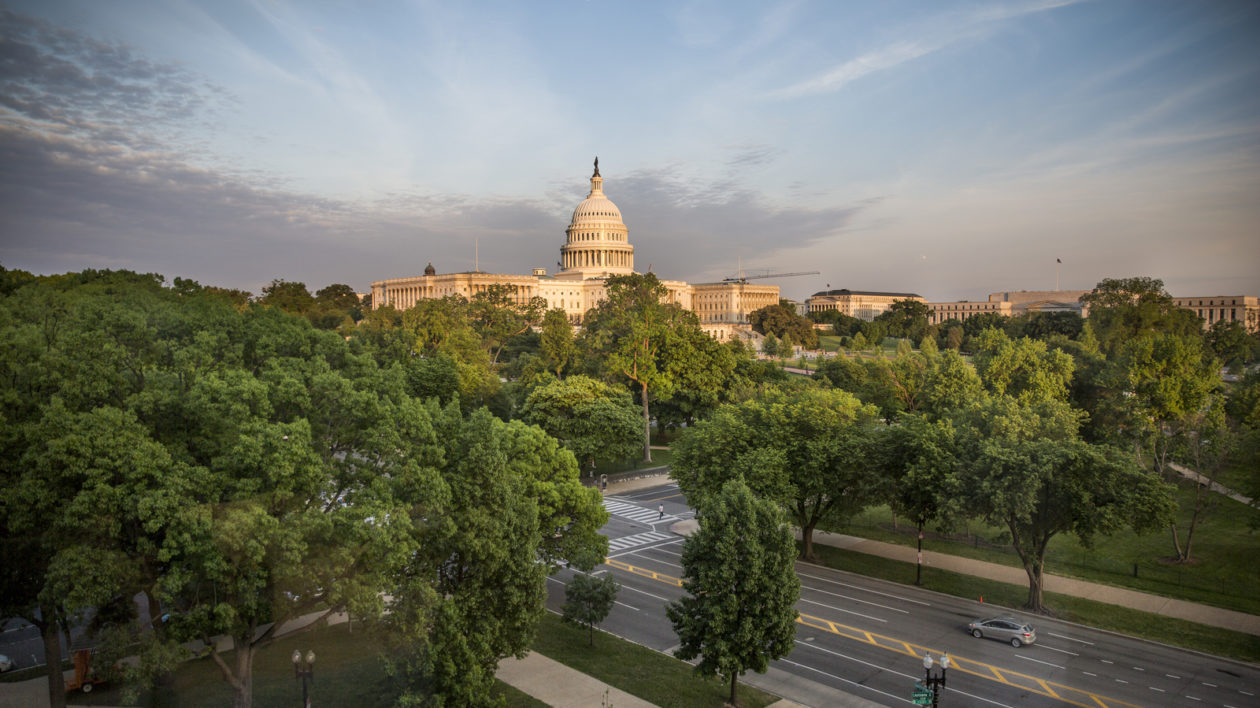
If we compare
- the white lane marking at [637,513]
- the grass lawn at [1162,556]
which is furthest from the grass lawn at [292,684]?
the grass lawn at [1162,556]

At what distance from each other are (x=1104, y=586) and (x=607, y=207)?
162m

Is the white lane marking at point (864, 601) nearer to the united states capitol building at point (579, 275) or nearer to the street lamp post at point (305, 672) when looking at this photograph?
the street lamp post at point (305, 672)

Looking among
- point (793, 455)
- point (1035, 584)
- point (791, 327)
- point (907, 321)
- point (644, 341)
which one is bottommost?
point (1035, 584)

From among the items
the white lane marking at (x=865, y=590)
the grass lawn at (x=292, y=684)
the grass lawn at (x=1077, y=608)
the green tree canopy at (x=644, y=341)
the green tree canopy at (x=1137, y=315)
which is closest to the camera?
the grass lawn at (x=292, y=684)

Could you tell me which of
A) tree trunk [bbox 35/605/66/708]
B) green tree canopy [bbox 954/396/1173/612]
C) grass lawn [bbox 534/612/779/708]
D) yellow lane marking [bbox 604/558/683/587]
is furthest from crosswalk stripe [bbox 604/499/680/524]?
tree trunk [bbox 35/605/66/708]

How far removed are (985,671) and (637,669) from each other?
11.7m

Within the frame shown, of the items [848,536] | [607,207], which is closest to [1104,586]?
[848,536]

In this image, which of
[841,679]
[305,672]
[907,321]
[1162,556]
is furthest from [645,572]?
[907,321]

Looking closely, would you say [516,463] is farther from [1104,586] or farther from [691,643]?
[1104,586]

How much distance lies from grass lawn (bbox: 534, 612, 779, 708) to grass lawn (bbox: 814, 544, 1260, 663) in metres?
13.9

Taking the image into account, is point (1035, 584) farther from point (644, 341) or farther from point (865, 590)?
point (644, 341)

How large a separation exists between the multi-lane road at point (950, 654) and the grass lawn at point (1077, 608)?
33.4 inches

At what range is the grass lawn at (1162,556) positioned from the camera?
3250 centimetres

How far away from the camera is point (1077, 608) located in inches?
1247
